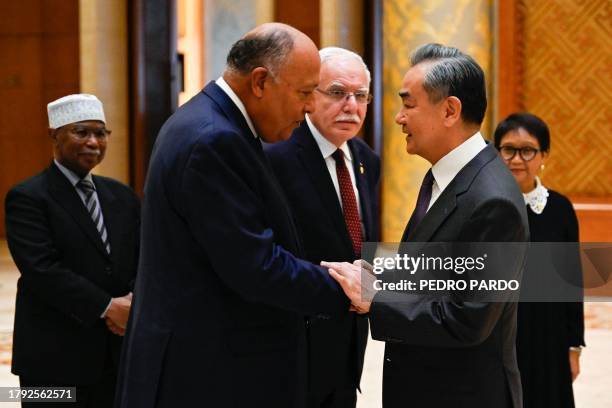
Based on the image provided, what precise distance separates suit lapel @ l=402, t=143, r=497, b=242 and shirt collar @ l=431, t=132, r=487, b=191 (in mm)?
17

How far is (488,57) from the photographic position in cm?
804

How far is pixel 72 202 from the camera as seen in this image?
11.1 feet

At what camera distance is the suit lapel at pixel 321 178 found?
3.28 meters

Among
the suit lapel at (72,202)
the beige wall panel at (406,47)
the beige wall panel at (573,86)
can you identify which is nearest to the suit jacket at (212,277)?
the suit lapel at (72,202)

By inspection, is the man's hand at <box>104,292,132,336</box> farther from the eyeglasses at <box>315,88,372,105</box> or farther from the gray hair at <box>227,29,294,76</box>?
the gray hair at <box>227,29,294,76</box>

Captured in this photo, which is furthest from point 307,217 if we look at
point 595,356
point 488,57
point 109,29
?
point 109,29

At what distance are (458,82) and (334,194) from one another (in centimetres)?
100

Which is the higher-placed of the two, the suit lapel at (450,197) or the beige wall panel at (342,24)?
the beige wall panel at (342,24)

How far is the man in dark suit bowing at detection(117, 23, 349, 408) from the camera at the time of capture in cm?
231

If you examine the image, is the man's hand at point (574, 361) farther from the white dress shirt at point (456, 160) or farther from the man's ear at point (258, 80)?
the man's ear at point (258, 80)

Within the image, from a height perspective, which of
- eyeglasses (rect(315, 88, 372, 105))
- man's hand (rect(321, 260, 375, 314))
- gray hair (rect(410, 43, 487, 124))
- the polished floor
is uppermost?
eyeglasses (rect(315, 88, 372, 105))

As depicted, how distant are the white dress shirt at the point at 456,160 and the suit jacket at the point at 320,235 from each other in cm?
80

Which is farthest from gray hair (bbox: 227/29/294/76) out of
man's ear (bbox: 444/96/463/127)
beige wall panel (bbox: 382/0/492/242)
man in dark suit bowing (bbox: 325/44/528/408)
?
beige wall panel (bbox: 382/0/492/242)

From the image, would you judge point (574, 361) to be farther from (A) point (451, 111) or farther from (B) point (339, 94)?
(A) point (451, 111)
